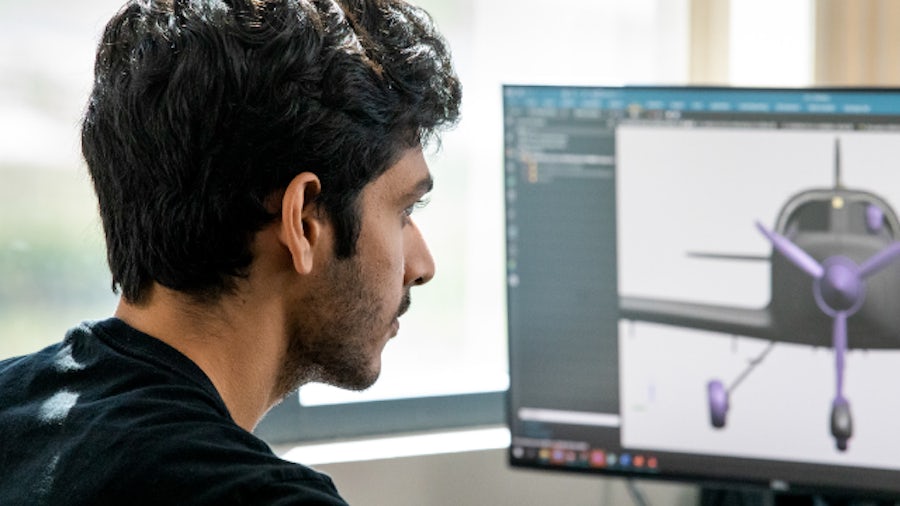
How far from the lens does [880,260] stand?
1.40 m

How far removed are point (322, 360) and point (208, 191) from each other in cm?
20

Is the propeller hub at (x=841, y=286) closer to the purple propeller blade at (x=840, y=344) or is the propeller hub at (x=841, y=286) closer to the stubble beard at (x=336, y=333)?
the purple propeller blade at (x=840, y=344)

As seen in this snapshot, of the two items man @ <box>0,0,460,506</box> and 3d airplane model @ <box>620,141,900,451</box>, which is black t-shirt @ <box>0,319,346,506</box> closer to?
man @ <box>0,0,460,506</box>

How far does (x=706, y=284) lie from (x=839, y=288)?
0.14 metres

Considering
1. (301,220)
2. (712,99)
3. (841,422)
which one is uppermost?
(712,99)

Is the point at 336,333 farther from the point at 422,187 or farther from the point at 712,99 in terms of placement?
the point at 712,99

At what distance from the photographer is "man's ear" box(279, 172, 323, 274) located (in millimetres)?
1012

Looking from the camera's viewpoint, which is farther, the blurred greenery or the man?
the blurred greenery

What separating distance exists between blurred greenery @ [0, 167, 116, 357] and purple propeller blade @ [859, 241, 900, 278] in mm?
919

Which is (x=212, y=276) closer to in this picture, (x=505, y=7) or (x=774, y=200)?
(x=774, y=200)

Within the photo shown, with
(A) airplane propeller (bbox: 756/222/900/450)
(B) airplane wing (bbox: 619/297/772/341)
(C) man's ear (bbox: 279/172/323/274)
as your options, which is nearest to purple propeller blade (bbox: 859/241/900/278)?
(A) airplane propeller (bbox: 756/222/900/450)

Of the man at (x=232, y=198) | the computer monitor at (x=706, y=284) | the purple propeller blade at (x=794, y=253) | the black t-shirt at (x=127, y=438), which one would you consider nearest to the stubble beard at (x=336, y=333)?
the man at (x=232, y=198)

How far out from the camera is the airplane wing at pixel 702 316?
1.43 meters

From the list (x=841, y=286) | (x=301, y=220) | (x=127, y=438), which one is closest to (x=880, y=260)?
(x=841, y=286)
